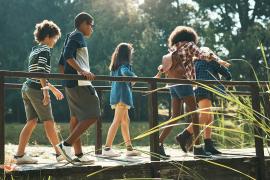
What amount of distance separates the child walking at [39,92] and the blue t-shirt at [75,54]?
192 millimetres

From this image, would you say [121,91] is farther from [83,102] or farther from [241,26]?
[241,26]

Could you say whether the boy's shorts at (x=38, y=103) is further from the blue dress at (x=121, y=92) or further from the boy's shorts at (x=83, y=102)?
the blue dress at (x=121, y=92)

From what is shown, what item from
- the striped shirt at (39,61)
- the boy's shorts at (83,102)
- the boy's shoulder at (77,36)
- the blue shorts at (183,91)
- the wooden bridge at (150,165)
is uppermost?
the boy's shoulder at (77,36)

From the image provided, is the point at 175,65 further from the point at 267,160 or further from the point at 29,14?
the point at 29,14

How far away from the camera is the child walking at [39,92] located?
4.85 meters

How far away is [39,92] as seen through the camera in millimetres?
4938

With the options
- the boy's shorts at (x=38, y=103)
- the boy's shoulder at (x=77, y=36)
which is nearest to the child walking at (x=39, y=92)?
the boy's shorts at (x=38, y=103)

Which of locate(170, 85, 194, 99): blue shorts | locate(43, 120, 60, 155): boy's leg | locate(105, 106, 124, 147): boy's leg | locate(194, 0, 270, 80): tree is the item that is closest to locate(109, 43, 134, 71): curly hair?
locate(105, 106, 124, 147): boy's leg

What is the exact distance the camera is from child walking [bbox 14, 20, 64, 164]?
4.85 m

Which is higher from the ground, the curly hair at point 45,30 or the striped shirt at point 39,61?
the curly hair at point 45,30

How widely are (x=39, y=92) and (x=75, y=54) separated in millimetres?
549

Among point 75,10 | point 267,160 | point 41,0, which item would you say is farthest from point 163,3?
point 267,160

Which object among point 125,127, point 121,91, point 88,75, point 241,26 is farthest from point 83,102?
point 241,26

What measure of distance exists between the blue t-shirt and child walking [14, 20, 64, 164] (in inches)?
7.6
